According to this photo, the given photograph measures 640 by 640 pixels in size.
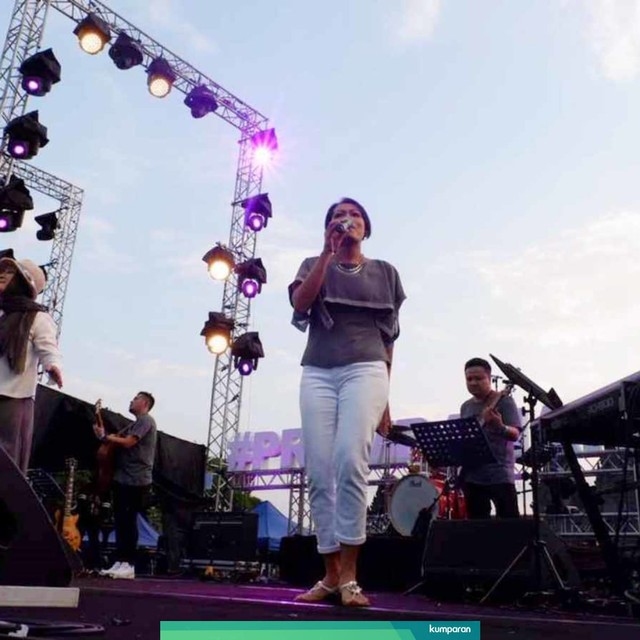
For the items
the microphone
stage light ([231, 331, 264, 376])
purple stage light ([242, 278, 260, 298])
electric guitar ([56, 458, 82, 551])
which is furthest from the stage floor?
purple stage light ([242, 278, 260, 298])

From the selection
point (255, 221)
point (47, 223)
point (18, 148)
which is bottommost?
point (18, 148)

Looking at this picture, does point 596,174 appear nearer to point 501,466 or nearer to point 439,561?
point 501,466

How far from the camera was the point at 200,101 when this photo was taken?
12.1 m

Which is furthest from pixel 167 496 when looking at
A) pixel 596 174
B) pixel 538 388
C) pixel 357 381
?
pixel 596 174

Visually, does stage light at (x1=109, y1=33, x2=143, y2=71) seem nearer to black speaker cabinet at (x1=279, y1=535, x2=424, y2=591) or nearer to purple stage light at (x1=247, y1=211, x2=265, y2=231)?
purple stage light at (x1=247, y1=211, x2=265, y2=231)

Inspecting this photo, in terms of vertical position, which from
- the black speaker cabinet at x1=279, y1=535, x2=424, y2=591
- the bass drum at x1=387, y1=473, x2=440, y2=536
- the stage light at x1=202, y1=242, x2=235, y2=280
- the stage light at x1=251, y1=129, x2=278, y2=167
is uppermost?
the stage light at x1=251, y1=129, x2=278, y2=167

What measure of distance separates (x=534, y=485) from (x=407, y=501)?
16.8 ft

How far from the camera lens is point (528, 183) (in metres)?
10.9

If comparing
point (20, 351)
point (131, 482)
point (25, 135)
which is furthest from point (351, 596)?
point (25, 135)

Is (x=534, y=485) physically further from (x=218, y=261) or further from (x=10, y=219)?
(x=218, y=261)

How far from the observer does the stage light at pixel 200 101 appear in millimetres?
12148

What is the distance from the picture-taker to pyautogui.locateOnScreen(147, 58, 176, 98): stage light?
11.4 m

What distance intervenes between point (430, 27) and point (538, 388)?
27.9 ft

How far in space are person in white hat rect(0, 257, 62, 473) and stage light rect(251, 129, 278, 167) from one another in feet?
33.4
